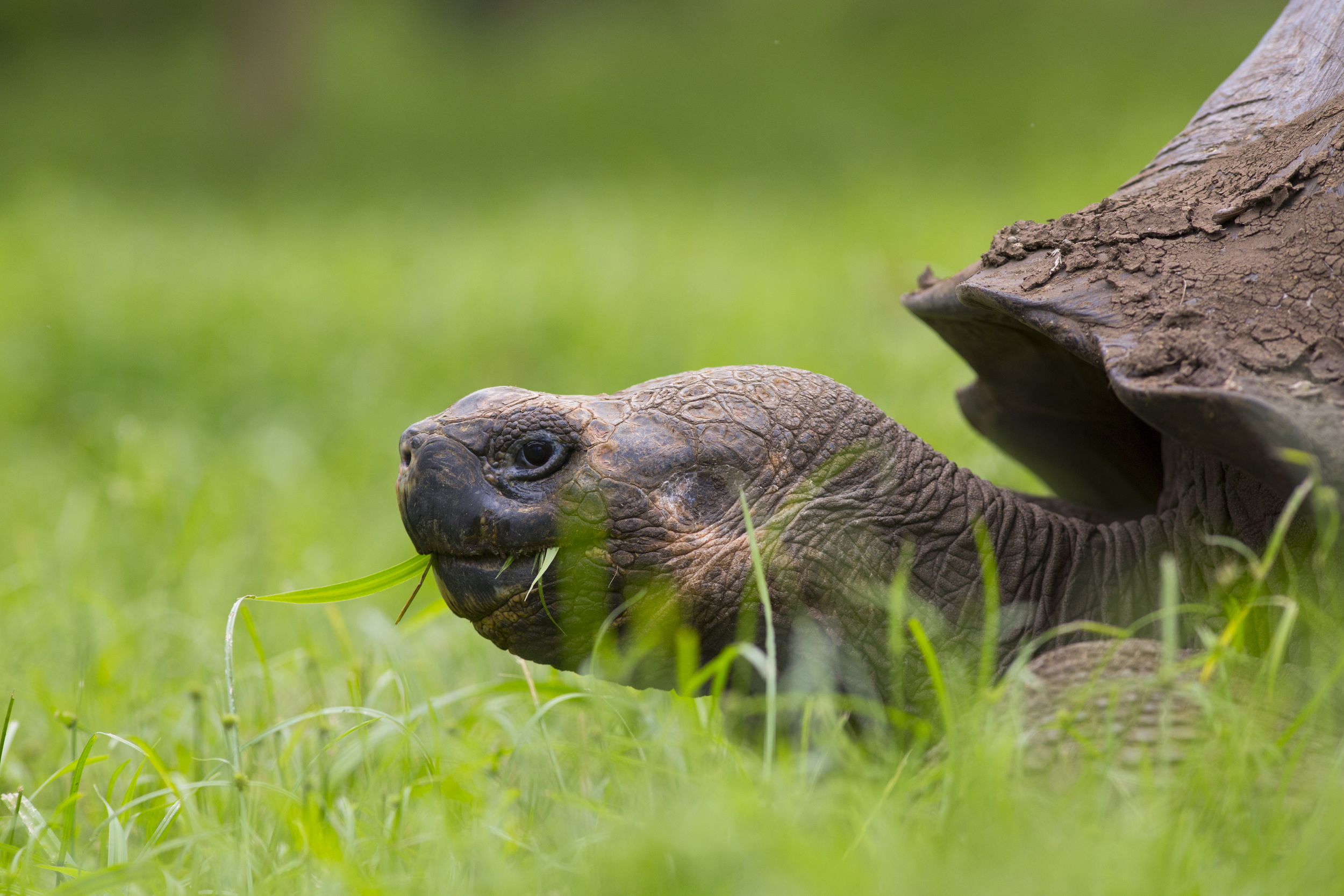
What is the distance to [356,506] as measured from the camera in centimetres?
414

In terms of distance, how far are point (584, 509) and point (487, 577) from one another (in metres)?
0.18

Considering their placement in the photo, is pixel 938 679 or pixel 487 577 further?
pixel 487 577

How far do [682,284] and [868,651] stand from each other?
4.06m

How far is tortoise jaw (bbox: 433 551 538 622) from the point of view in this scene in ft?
5.69

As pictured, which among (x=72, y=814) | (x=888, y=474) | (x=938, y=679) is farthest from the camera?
(x=888, y=474)

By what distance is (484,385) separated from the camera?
5.11 metres

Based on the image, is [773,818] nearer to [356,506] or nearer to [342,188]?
[356,506]

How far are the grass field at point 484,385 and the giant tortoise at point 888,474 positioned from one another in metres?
0.19

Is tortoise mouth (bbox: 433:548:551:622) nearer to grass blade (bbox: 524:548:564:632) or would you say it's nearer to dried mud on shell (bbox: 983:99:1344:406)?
grass blade (bbox: 524:548:564:632)

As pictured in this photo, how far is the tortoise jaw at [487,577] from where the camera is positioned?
173cm

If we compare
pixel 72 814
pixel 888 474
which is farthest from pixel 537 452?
pixel 72 814

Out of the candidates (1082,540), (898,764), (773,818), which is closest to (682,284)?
(1082,540)

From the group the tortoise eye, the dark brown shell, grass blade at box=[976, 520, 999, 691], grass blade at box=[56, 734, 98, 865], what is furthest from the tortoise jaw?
the dark brown shell

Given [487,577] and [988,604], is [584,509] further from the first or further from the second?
[988,604]
